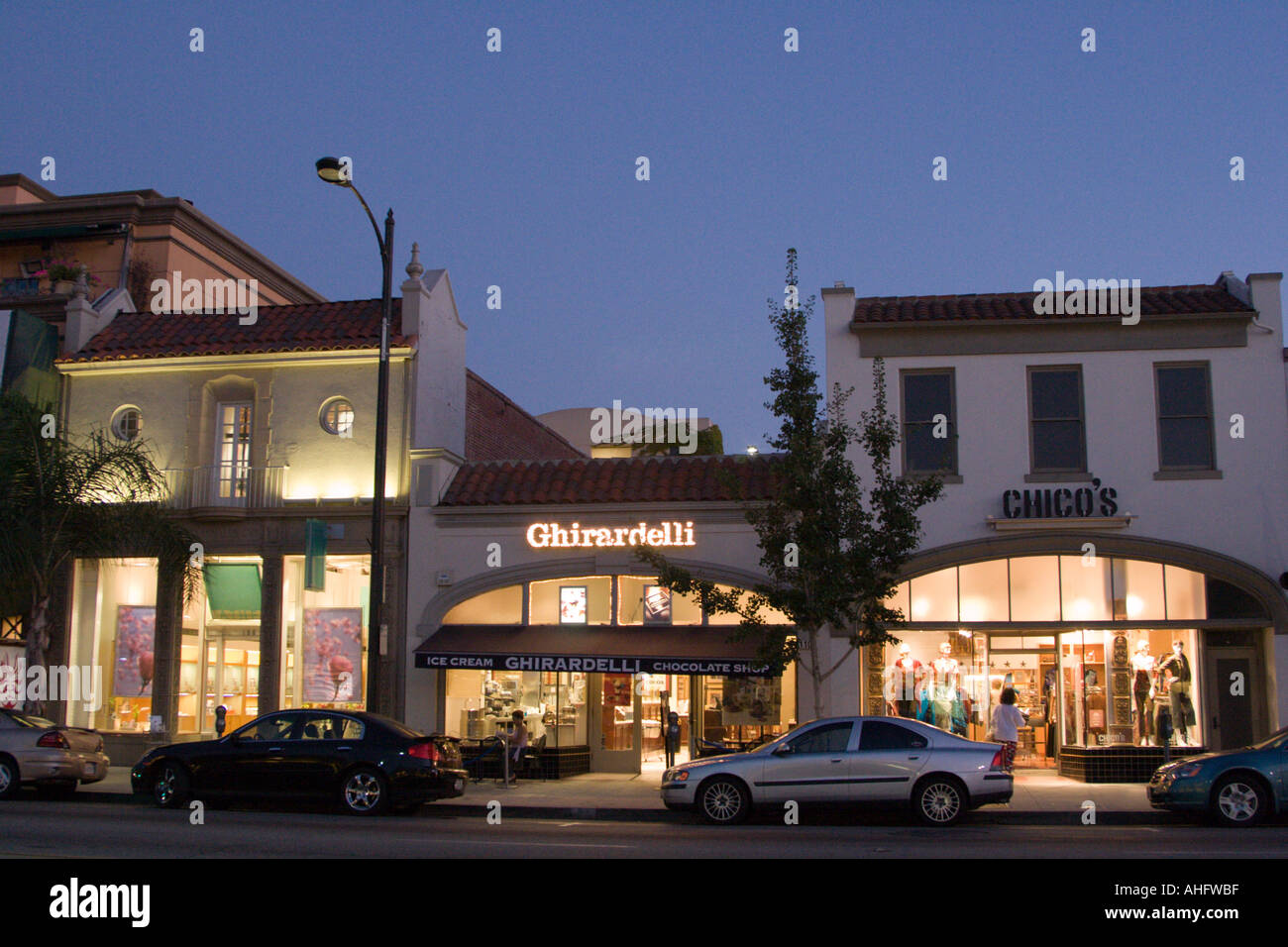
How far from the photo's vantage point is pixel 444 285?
973 inches

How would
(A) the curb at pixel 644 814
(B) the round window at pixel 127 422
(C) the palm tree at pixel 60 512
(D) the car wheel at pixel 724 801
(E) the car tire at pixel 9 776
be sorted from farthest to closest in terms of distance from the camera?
(B) the round window at pixel 127 422
(C) the palm tree at pixel 60 512
(E) the car tire at pixel 9 776
(A) the curb at pixel 644 814
(D) the car wheel at pixel 724 801

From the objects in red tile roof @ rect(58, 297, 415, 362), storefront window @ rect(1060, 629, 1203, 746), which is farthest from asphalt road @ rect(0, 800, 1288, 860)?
red tile roof @ rect(58, 297, 415, 362)

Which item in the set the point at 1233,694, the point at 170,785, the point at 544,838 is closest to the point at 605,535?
the point at 170,785

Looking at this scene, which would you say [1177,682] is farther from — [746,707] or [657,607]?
[657,607]

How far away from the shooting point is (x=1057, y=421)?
2081cm

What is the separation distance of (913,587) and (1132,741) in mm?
4480

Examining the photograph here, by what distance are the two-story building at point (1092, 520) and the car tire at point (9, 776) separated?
1271 cm

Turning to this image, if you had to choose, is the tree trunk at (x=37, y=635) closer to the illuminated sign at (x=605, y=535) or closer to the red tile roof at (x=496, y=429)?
the illuminated sign at (x=605, y=535)

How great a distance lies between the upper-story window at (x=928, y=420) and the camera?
20.9 meters

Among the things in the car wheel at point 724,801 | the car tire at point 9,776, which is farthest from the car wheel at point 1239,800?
the car tire at point 9,776

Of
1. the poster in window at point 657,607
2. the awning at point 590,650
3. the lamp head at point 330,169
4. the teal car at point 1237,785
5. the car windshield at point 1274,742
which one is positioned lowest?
the teal car at point 1237,785

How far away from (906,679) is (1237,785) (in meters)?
6.94

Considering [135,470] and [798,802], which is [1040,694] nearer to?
[798,802]

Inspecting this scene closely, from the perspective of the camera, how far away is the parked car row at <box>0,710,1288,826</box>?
14617mm
